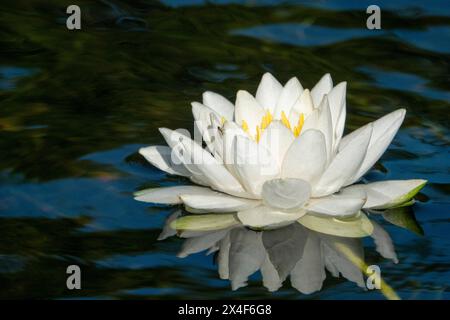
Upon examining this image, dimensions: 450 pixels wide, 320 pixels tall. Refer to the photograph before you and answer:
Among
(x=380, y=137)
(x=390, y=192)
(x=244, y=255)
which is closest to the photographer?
(x=244, y=255)

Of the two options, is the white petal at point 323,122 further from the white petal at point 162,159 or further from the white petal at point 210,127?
the white petal at point 162,159

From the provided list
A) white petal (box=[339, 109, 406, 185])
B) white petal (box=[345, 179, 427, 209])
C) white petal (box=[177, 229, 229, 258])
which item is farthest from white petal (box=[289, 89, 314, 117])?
white petal (box=[177, 229, 229, 258])

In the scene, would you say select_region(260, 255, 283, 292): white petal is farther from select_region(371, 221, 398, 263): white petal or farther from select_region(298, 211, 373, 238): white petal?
select_region(371, 221, 398, 263): white petal

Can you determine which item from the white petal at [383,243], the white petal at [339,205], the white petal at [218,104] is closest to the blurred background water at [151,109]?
the white petal at [383,243]

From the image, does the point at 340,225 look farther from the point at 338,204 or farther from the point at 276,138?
the point at 276,138

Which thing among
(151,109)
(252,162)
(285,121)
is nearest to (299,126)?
(285,121)

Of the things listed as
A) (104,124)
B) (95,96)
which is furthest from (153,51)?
(104,124)
